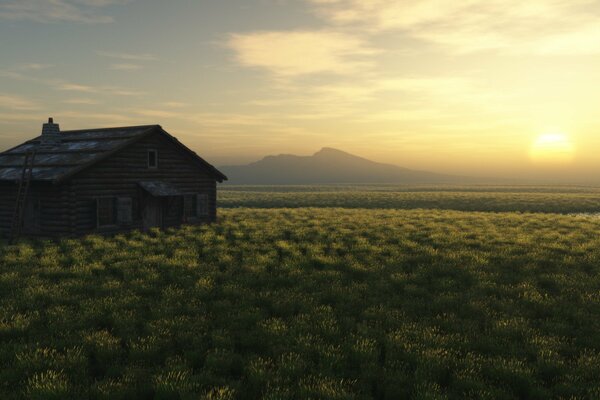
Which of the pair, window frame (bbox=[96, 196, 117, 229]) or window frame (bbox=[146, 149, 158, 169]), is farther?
window frame (bbox=[146, 149, 158, 169])

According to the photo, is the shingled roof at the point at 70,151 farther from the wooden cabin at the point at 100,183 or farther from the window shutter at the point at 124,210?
the window shutter at the point at 124,210

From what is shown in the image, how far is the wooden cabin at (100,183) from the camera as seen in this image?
23.6 meters

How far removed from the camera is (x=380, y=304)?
447 inches

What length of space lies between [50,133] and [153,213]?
8875mm

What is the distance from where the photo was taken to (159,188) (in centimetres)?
2747

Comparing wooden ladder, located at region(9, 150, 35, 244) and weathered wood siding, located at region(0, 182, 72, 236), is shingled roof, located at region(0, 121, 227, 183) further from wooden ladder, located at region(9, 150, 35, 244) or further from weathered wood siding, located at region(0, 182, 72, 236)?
A: weathered wood siding, located at region(0, 182, 72, 236)

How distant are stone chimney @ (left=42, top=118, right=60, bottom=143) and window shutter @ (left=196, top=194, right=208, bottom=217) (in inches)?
381

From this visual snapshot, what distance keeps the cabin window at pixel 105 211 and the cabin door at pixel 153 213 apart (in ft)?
6.79

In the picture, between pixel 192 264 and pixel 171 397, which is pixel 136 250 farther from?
pixel 171 397

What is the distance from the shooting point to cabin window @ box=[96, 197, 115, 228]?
24766 millimetres

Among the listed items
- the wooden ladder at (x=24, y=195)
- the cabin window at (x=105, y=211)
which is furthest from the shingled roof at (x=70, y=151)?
the cabin window at (x=105, y=211)

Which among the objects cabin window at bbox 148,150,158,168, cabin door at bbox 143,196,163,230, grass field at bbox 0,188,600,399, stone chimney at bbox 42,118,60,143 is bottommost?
grass field at bbox 0,188,600,399

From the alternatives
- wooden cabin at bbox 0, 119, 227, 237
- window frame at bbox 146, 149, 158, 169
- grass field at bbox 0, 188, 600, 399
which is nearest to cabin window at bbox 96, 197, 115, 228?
wooden cabin at bbox 0, 119, 227, 237

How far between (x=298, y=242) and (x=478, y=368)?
531 inches
